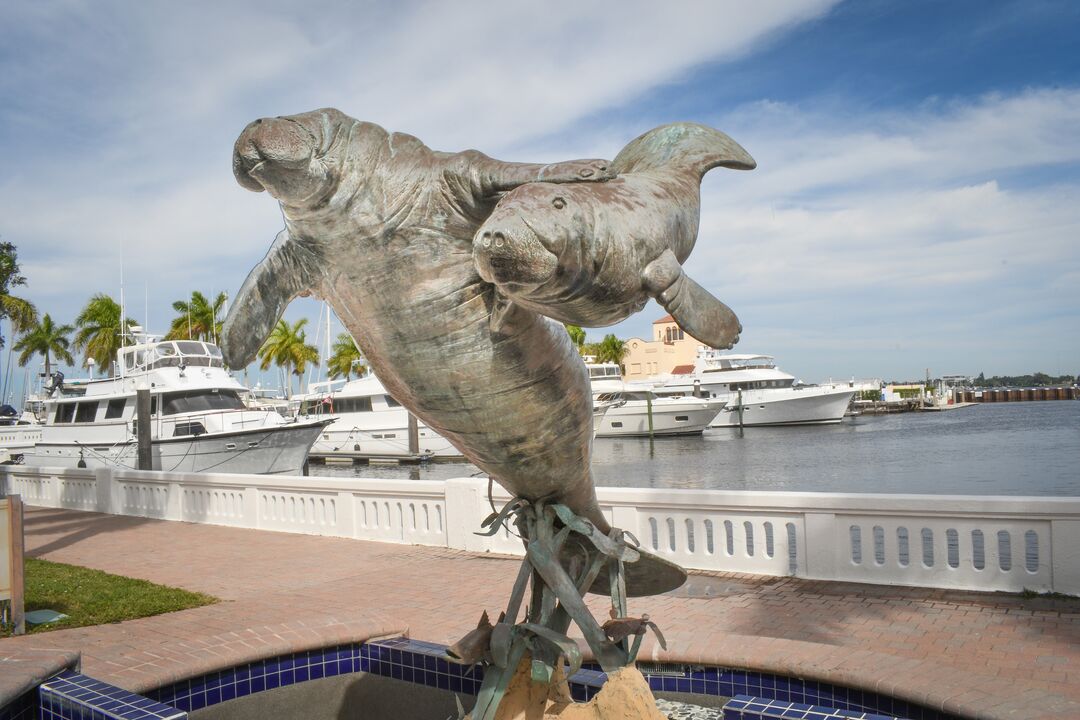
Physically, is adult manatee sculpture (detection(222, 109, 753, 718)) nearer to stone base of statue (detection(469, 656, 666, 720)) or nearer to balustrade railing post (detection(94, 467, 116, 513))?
→ stone base of statue (detection(469, 656, 666, 720))

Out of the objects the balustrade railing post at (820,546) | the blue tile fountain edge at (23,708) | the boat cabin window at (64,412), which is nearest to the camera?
the blue tile fountain edge at (23,708)

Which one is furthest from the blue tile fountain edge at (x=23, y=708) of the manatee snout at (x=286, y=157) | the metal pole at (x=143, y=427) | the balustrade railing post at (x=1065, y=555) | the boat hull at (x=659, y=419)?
the boat hull at (x=659, y=419)

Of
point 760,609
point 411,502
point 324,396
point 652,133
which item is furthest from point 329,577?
point 324,396

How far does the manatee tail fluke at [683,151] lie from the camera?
1800 millimetres

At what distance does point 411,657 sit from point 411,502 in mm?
6940

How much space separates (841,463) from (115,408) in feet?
90.3

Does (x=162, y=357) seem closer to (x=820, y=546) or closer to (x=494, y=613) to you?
(x=494, y=613)

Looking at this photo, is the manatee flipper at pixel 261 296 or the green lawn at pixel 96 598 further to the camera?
the green lawn at pixel 96 598

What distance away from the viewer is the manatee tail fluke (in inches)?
70.9

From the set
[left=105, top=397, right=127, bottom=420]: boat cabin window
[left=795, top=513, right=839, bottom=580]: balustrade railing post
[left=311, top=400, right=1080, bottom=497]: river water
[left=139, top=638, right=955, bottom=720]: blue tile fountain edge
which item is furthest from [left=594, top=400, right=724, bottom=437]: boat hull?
[left=139, top=638, right=955, bottom=720]: blue tile fountain edge

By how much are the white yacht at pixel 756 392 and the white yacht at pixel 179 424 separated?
32.5m

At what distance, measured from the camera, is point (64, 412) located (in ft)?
94.9

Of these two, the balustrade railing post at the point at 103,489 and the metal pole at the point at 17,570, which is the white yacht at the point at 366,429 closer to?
the balustrade railing post at the point at 103,489

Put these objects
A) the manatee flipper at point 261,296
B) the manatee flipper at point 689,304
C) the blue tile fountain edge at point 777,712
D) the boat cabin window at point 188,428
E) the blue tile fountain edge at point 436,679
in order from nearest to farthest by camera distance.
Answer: the manatee flipper at point 689,304 < the manatee flipper at point 261,296 < the blue tile fountain edge at point 777,712 < the blue tile fountain edge at point 436,679 < the boat cabin window at point 188,428
